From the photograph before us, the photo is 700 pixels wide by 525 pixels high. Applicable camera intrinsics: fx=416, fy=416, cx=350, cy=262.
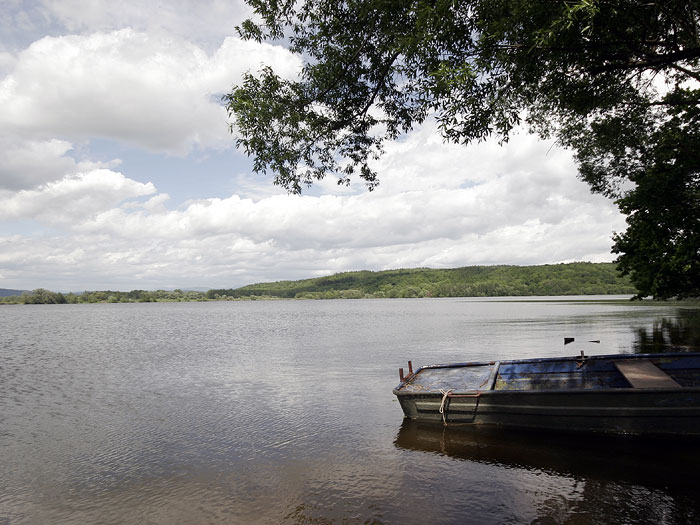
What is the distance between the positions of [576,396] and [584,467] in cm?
227

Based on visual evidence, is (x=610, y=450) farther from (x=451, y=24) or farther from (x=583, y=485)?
(x=451, y=24)

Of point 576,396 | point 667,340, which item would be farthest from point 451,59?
point 667,340

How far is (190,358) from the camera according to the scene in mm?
33438

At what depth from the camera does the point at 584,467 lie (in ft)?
34.7

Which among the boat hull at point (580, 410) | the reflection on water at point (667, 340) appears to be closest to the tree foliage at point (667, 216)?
the reflection on water at point (667, 340)

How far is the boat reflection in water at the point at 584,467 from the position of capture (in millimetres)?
8500

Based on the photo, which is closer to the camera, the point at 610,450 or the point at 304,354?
the point at 610,450

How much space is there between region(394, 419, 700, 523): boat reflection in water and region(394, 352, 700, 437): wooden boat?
1.40 ft

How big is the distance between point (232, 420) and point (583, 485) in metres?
12.0

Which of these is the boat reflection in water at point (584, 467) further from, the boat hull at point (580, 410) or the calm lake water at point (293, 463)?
the boat hull at point (580, 410)

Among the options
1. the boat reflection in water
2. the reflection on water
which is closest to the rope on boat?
the boat reflection in water

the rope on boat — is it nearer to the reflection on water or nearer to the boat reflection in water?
the boat reflection in water

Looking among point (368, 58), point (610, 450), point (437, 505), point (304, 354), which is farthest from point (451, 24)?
point (304, 354)

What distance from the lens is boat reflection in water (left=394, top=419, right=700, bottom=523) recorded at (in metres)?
8.50
